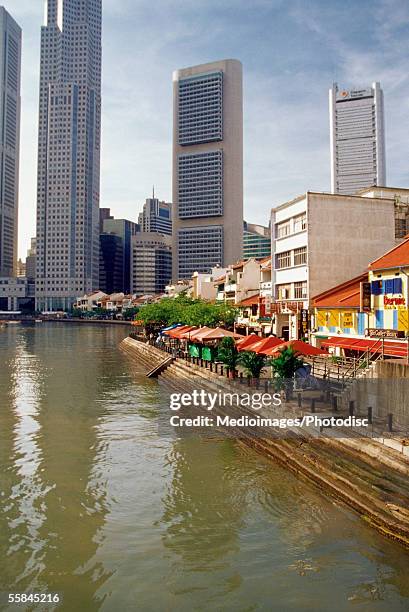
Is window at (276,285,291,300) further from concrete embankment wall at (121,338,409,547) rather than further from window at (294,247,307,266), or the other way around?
concrete embankment wall at (121,338,409,547)

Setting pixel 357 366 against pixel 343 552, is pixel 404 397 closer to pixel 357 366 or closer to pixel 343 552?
pixel 343 552

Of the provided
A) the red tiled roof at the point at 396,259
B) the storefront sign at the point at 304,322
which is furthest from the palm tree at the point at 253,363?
the storefront sign at the point at 304,322

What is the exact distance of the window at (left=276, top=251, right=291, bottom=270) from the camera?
52031 mm

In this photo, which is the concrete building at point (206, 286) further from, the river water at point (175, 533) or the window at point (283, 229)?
the river water at point (175, 533)

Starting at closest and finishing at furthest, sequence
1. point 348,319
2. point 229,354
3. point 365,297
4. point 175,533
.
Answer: point 175,533
point 365,297
point 229,354
point 348,319

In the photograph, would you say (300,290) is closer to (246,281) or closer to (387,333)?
(387,333)

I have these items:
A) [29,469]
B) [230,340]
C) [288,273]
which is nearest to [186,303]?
[288,273]

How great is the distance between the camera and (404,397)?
18.0 meters

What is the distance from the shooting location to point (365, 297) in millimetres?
33188

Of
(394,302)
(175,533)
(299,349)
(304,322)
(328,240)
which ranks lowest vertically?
(175,533)

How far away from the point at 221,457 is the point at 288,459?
131 inches

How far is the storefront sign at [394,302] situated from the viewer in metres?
29.4

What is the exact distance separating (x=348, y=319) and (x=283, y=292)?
17384mm

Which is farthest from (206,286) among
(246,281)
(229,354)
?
(229,354)
